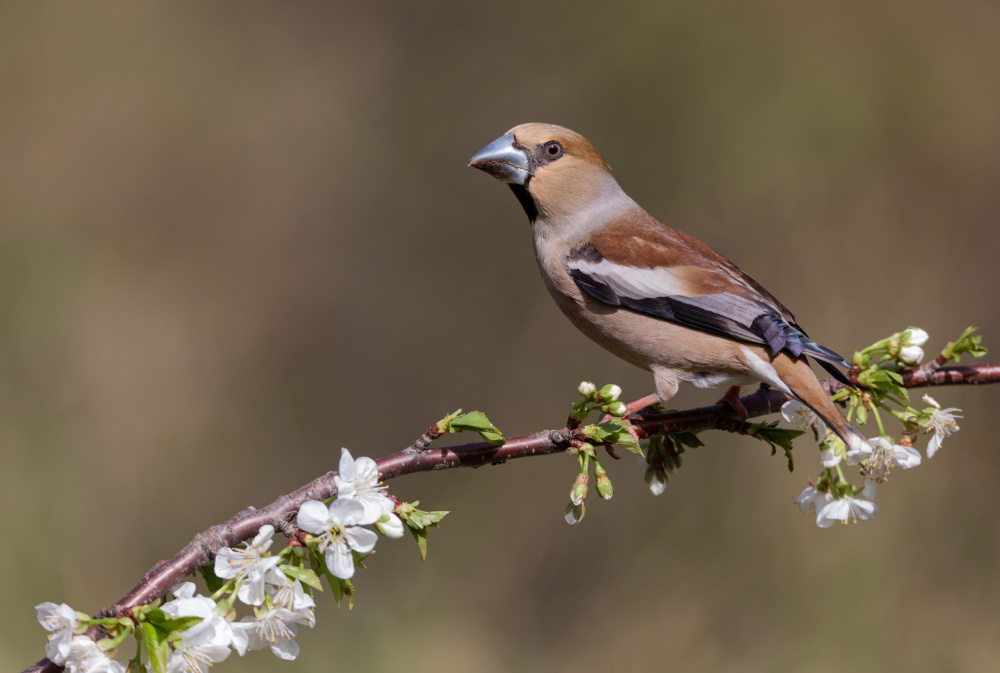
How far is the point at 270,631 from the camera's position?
172 cm

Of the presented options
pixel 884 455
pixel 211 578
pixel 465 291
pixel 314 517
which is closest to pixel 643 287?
pixel 884 455

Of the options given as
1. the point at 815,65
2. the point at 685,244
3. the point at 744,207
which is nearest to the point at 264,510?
the point at 685,244

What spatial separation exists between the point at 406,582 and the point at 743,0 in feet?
16.7

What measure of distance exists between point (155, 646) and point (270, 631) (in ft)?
0.76

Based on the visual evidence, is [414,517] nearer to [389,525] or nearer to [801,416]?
[389,525]

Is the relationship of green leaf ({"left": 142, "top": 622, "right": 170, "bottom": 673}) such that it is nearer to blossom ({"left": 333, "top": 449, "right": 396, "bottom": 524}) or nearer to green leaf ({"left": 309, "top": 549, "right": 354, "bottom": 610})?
green leaf ({"left": 309, "top": 549, "right": 354, "bottom": 610})

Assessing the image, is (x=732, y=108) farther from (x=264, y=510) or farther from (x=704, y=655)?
(x=264, y=510)

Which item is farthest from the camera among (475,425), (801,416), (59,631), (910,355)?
(801,416)

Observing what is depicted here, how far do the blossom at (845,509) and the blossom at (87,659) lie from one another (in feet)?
6.31

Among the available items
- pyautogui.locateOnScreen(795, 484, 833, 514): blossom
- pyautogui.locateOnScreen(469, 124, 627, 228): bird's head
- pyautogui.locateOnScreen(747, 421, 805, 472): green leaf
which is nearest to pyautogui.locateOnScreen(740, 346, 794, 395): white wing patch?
pyautogui.locateOnScreen(747, 421, 805, 472): green leaf

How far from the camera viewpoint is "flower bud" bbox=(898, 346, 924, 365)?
2.49 metres

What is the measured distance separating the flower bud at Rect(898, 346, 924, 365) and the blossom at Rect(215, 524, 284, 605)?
78.2 inches

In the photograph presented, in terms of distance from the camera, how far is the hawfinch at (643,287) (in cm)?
294

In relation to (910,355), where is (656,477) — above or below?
below
